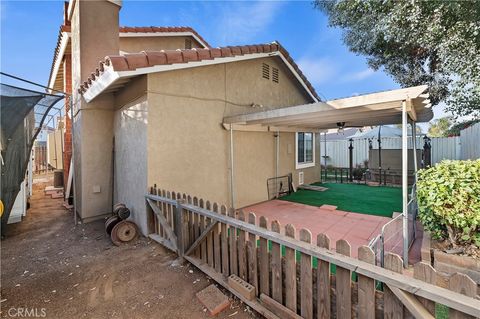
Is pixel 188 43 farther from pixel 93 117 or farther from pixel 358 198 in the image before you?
pixel 358 198

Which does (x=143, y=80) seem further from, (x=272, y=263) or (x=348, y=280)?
(x=348, y=280)

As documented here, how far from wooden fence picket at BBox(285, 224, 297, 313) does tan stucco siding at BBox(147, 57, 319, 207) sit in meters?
3.33

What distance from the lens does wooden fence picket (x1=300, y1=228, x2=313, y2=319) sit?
2.27m

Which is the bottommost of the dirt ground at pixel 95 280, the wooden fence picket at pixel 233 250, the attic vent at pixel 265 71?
the dirt ground at pixel 95 280

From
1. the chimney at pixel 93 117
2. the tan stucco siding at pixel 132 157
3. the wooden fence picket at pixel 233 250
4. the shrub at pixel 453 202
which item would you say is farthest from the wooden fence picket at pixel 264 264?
the chimney at pixel 93 117

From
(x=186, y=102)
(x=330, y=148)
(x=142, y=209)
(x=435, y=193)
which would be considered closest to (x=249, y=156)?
(x=186, y=102)

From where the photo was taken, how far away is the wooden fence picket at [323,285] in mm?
2160

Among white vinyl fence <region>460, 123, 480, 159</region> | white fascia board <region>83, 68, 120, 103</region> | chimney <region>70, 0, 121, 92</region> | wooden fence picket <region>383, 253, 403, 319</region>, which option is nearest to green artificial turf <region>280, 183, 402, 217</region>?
white vinyl fence <region>460, 123, 480, 159</region>

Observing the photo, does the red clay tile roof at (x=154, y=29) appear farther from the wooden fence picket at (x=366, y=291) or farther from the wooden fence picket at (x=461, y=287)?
the wooden fence picket at (x=461, y=287)

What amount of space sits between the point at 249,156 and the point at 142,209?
3.56 metres

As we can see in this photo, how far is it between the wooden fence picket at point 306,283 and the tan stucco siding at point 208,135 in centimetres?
353

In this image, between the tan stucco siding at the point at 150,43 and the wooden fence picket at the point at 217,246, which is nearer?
the wooden fence picket at the point at 217,246

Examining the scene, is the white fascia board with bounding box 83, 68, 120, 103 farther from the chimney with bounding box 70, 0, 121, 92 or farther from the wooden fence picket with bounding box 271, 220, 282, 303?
the wooden fence picket with bounding box 271, 220, 282, 303

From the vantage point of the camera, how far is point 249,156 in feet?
24.0
